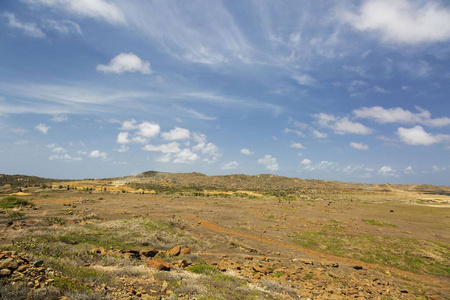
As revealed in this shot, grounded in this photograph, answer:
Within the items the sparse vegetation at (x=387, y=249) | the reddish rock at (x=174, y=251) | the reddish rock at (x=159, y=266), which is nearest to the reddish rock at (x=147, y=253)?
the reddish rock at (x=174, y=251)

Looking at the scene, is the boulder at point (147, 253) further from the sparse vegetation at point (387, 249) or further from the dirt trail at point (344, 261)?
the sparse vegetation at point (387, 249)

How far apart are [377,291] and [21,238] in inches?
821

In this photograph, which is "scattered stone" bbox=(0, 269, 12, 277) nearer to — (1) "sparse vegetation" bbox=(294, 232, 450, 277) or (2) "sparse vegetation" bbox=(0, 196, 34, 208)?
(1) "sparse vegetation" bbox=(294, 232, 450, 277)

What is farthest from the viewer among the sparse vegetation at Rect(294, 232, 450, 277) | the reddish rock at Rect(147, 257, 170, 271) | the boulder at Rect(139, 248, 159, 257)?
the sparse vegetation at Rect(294, 232, 450, 277)

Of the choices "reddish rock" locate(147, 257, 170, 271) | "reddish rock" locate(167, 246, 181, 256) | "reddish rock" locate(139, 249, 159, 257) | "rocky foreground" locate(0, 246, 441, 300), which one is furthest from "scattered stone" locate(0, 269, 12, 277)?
"reddish rock" locate(167, 246, 181, 256)

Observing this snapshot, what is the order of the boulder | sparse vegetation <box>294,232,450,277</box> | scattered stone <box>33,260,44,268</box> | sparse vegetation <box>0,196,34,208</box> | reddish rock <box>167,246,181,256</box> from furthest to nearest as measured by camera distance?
sparse vegetation <box>0,196,34,208</box>, sparse vegetation <box>294,232,450,277</box>, reddish rock <box>167,246,181,256</box>, the boulder, scattered stone <box>33,260,44,268</box>

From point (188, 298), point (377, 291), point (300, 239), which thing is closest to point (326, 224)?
point (300, 239)

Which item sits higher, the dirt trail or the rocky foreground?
the rocky foreground

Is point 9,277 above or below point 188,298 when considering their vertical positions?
above

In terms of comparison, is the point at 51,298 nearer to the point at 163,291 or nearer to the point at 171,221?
the point at 163,291

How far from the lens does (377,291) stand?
44.4 feet

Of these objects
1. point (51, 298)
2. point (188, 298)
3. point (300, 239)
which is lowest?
point (300, 239)

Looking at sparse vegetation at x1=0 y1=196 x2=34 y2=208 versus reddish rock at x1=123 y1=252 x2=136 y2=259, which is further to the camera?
sparse vegetation at x1=0 y1=196 x2=34 y2=208

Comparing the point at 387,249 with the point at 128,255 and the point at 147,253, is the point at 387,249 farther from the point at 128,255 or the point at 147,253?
the point at 128,255
